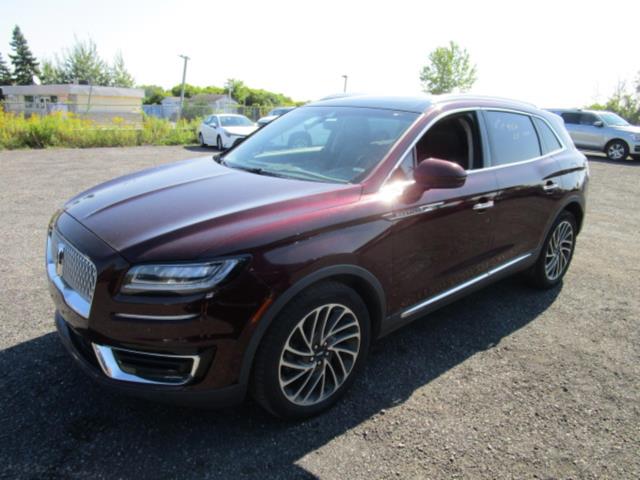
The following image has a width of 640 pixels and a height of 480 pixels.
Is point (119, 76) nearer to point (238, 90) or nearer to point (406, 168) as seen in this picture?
point (238, 90)

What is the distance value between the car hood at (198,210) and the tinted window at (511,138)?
1.59 meters

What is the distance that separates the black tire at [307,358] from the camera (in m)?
2.32

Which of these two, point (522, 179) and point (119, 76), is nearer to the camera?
point (522, 179)

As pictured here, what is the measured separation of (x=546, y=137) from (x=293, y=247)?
3.20 metres

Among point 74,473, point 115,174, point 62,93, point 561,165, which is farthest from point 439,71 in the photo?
point 74,473

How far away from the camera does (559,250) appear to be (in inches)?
182

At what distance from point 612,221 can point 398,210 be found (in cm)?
681

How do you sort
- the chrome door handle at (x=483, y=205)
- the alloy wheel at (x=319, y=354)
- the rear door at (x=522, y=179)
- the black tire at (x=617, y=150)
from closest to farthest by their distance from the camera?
the alloy wheel at (x=319, y=354), the chrome door handle at (x=483, y=205), the rear door at (x=522, y=179), the black tire at (x=617, y=150)

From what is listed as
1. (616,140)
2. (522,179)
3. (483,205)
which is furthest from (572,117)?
(483,205)

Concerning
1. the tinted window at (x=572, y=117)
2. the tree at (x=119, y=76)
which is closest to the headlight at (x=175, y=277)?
the tinted window at (x=572, y=117)

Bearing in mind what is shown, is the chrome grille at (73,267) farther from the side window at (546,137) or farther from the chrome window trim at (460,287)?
the side window at (546,137)

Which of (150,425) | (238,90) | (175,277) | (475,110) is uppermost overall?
(238,90)

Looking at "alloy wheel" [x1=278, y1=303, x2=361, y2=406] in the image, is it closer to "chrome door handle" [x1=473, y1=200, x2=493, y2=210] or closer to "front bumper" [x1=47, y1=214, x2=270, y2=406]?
"front bumper" [x1=47, y1=214, x2=270, y2=406]

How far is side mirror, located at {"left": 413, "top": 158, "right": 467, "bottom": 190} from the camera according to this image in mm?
2762
